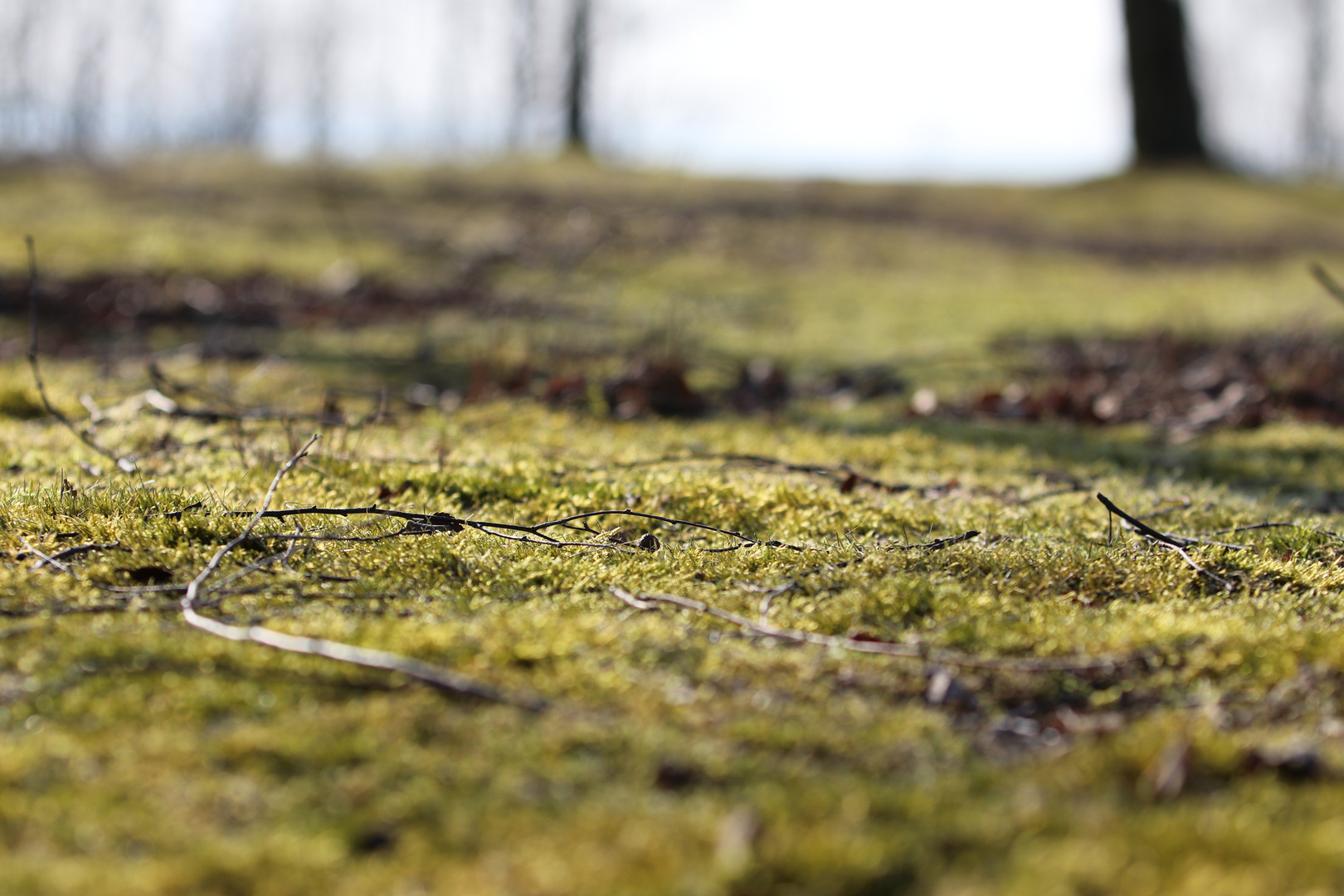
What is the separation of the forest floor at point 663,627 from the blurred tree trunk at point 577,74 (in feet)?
84.5

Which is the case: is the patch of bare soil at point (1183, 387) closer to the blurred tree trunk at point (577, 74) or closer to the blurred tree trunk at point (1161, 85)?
the blurred tree trunk at point (1161, 85)

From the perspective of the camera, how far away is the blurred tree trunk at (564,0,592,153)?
29.9 m

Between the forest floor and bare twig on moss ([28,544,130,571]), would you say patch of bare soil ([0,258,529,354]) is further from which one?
bare twig on moss ([28,544,130,571])

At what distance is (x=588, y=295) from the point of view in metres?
9.62

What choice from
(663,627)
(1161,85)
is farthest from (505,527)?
(1161,85)

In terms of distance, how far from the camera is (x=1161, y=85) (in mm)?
20250

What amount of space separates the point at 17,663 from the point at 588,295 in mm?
7980

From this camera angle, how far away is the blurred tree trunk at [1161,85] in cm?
1969

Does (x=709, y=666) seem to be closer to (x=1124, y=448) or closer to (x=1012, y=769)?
(x=1012, y=769)

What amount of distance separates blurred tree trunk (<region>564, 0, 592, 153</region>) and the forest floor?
2575 centimetres

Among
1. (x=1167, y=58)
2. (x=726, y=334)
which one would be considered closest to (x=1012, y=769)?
(x=726, y=334)

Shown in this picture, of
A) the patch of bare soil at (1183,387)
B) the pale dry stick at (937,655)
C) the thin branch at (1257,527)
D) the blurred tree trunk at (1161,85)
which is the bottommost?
the patch of bare soil at (1183,387)

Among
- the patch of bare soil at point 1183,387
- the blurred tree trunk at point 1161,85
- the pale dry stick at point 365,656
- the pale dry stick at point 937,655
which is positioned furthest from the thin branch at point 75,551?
the blurred tree trunk at point 1161,85

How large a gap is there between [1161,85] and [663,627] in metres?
22.5
